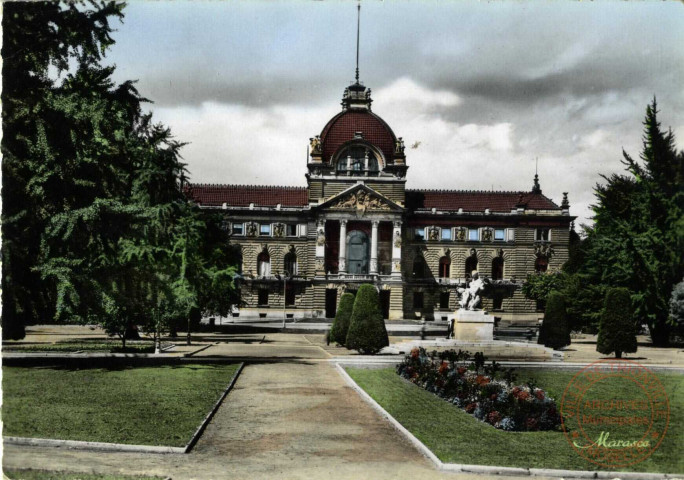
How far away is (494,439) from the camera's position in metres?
14.1

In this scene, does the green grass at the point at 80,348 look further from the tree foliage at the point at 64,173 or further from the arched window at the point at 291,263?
the arched window at the point at 291,263

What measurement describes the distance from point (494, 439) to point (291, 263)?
56.2 metres

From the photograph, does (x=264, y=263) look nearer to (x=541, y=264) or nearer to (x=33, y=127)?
(x=541, y=264)

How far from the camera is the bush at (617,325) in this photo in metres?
22.0

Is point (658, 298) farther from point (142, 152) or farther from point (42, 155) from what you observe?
point (142, 152)

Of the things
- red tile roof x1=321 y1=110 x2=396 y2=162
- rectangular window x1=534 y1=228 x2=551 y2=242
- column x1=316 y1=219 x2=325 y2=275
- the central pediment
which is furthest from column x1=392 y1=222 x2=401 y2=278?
rectangular window x1=534 y1=228 x2=551 y2=242

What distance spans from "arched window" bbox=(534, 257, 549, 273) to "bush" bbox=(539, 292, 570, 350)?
1416 inches

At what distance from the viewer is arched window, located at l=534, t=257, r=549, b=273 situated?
65750mm

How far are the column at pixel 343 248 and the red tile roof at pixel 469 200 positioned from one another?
24.1 ft

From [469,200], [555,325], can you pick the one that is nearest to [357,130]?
[469,200]

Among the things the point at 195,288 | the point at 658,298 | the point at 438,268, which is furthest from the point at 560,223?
the point at 658,298

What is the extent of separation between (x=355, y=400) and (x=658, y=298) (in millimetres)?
8570

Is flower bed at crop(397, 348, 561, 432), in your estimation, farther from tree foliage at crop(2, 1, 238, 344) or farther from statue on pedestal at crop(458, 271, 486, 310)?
statue on pedestal at crop(458, 271, 486, 310)

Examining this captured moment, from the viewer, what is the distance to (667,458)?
12727 millimetres
